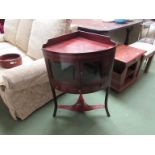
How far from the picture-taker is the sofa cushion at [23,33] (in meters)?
1.97

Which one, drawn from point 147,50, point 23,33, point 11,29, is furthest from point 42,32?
point 147,50

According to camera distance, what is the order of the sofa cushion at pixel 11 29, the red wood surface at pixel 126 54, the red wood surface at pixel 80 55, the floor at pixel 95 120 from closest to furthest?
the red wood surface at pixel 80 55 < the floor at pixel 95 120 < the red wood surface at pixel 126 54 < the sofa cushion at pixel 11 29

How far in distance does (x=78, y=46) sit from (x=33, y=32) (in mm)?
845

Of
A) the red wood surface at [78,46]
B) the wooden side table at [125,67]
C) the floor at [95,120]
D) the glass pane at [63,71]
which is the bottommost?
the floor at [95,120]

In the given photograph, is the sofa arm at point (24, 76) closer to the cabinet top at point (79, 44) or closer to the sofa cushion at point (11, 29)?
the cabinet top at point (79, 44)

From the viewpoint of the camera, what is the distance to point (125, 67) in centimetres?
173

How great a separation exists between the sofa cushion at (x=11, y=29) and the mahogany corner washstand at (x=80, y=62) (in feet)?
4.20

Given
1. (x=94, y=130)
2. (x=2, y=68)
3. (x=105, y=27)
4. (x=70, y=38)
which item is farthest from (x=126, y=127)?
(x=2, y=68)

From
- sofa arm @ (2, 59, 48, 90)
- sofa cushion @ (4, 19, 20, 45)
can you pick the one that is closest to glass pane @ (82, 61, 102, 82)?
sofa arm @ (2, 59, 48, 90)

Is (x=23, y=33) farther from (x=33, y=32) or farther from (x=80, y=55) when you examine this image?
(x=80, y=55)

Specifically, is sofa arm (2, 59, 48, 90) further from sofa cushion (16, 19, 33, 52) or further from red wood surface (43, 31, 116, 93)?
sofa cushion (16, 19, 33, 52)

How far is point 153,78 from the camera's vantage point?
7.27 ft

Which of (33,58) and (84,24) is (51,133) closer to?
(33,58)

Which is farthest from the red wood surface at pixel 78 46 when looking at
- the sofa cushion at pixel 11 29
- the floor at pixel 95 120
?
the sofa cushion at pixel 11 29
